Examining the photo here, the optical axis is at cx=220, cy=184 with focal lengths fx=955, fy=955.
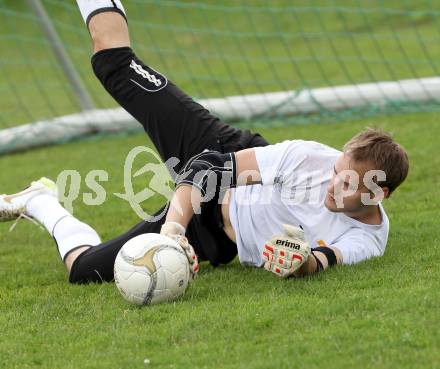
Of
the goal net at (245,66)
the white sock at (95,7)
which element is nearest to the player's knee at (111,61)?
the white sock at (95,7)

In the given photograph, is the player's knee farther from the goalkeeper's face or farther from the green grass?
the goalkeeper's face

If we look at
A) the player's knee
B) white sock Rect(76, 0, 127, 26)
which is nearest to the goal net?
white sock Rect(76, 0, 127, 26)

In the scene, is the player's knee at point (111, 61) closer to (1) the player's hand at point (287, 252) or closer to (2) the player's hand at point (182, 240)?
(2) the player's hand at point (182, 240)

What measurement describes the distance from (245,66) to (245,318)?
9237mm

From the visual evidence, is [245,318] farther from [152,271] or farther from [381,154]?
[381,154]

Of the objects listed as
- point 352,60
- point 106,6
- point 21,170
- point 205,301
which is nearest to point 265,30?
point 352,60

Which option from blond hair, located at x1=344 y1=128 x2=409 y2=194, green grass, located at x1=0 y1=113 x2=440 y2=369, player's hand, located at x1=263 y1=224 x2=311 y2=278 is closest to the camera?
green grass, located at x1=0 y1=113 x2=440 y2=369

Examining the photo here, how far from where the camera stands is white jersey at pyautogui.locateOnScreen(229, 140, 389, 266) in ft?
15.5

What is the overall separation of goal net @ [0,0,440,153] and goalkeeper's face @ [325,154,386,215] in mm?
4738

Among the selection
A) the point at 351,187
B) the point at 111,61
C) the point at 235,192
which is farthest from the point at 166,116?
the point at 351,187

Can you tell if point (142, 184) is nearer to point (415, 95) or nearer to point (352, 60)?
point (415, 95)

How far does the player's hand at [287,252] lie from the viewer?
13.9 feet

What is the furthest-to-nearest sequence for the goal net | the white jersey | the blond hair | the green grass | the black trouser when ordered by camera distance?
the goal net < the black trouser < the white jersey < the blond hair < the green grass

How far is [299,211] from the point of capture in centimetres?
483
